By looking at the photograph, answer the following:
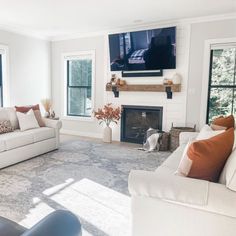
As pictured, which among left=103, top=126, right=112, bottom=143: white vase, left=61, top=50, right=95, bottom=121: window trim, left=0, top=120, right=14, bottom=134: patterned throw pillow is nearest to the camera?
left=0, top=120, right=14, bottom=134: patterned throw pillow

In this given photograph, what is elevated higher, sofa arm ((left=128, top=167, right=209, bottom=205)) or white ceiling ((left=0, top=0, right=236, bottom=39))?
white ceiling ((left=0, top=0, right=236, bottom=39))

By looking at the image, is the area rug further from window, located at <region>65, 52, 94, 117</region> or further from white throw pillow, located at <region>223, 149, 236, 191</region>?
window, located at <region>65, 52, 94, 117</region>

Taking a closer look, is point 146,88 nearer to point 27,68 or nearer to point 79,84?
point 79,84

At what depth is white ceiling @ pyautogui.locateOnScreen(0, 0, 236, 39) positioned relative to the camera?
375 centimetres

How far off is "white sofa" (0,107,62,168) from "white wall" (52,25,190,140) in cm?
148

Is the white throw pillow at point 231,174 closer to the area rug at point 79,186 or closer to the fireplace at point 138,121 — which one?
the area rug at point 79,186

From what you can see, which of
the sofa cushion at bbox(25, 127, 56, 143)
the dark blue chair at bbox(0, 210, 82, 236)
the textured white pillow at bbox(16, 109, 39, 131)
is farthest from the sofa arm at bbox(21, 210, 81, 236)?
the textured white pillow at bbox(16, 109, 39, 131)

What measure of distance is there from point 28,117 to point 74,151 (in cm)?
108

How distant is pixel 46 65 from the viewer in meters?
6.38

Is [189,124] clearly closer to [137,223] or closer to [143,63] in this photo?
[143,63]

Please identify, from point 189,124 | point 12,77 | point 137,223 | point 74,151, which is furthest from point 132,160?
point 12,77

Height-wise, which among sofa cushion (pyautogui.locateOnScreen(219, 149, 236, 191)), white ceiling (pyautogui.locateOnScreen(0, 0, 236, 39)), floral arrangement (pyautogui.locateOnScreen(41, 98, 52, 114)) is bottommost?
sofa cushion (pyautogui.locateOnScreen(219, 149, 236, 191))

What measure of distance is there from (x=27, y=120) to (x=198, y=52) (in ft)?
11.5

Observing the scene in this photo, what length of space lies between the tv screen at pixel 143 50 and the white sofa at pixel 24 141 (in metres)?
2.01
